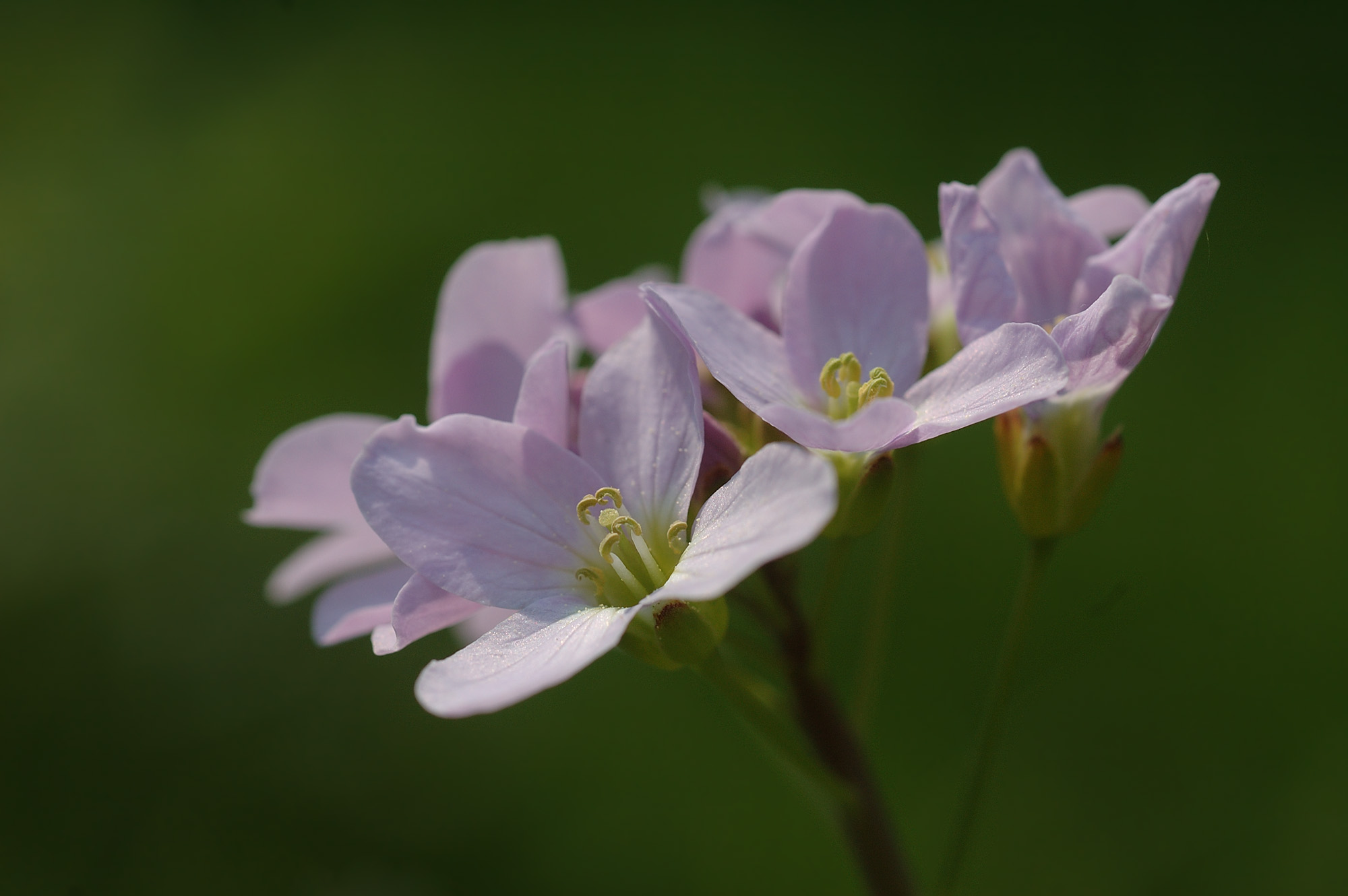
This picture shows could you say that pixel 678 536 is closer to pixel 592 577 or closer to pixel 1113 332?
pixel 592 577

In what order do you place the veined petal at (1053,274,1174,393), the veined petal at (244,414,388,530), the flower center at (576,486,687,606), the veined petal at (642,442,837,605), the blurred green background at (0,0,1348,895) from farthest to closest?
the blurred green background at (0,0,1348,895)
the veined petal at (244,414,388,530)
the flower center at (576,486,687,606)
the veined petal at (1053,274,1174,393)
the veined petal at (642,442,837,605)

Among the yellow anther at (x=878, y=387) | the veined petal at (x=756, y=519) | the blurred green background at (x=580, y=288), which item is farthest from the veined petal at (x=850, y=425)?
the blurred green background at (x=580, y=288)

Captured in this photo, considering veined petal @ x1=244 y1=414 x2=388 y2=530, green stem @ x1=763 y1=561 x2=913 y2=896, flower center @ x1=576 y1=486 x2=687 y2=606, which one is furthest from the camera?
veined petal @ x1=244 y1=414 x2=388 y2=530

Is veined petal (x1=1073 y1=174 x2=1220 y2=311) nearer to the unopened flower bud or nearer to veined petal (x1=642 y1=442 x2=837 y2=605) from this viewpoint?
the unopened flower bud

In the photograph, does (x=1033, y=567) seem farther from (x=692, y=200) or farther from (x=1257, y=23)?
(x=1257, y=23)

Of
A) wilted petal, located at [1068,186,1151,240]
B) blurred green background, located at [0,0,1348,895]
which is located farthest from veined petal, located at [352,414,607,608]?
blurred green background, located at [0,0,1348,895]

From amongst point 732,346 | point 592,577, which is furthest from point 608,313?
point 592,577
